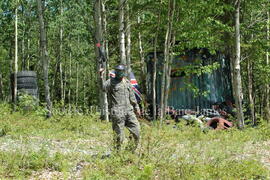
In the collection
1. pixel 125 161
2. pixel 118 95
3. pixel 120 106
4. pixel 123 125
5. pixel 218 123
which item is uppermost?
pixel 118 95

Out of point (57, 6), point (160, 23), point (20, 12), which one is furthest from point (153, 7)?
point (20, 12)

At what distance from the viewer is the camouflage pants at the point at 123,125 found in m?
7.09

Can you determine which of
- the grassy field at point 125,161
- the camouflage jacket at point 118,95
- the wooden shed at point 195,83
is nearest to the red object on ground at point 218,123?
the grassy field at point 125,161

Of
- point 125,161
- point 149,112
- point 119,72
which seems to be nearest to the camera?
point 125,161

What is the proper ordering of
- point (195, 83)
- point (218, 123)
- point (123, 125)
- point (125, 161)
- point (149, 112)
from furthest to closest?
point (195, 83), point (149, 112), point (218, 123), point (123, 125), point (125, 161)

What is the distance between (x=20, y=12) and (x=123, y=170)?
27160 mm

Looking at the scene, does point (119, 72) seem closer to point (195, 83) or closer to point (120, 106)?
point (120, 106)

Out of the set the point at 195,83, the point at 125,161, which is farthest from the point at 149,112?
the point at 125,161

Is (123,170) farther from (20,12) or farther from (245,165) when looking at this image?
(20,12)

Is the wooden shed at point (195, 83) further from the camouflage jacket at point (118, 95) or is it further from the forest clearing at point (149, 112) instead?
the camouflage jacket at point (118, 95)

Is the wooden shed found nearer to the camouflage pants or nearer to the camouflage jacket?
the camouflage jacket

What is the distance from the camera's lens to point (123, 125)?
7230 mm

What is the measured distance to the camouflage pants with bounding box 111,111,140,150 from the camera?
7.09m

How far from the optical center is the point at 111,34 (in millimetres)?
25531
